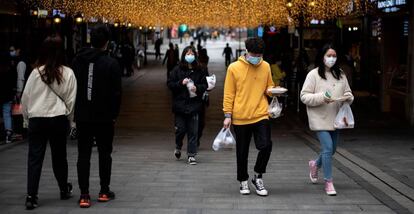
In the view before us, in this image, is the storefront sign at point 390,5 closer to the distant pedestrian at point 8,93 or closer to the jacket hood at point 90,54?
the distant pedestrian at point 8,93

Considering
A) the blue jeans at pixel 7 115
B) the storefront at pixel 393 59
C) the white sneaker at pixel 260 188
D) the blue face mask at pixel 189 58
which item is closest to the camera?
the white sneaker at pixel 260 188

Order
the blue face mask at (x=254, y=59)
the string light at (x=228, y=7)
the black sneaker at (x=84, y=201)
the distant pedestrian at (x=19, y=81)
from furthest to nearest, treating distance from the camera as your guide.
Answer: the string light at (x=228, y=7)
the distant pedestrian at (x=19, y=81)
the blue face mask at (x=254, y=59)
the black sneaker at (x=84, y=201)

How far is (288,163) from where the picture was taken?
1030cm

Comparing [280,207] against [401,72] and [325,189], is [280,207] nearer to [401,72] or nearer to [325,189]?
[325,189]

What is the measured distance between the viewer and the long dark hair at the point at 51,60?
7012 mm

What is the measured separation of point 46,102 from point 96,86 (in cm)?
55

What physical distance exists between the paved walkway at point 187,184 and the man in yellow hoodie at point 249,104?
55 cm

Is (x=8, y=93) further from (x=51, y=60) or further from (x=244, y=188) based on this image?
(x=244, y=188)

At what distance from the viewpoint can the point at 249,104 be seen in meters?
7.63

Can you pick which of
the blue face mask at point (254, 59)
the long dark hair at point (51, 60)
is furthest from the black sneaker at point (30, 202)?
the blue face mask at point (254, 59)

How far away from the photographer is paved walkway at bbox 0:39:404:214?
714 centimetres

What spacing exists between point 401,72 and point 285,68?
15.4 ft

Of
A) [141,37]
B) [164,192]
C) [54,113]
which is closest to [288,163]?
[164,192]

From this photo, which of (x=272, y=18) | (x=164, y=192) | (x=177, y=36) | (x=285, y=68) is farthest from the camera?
(x=177, y=36)
